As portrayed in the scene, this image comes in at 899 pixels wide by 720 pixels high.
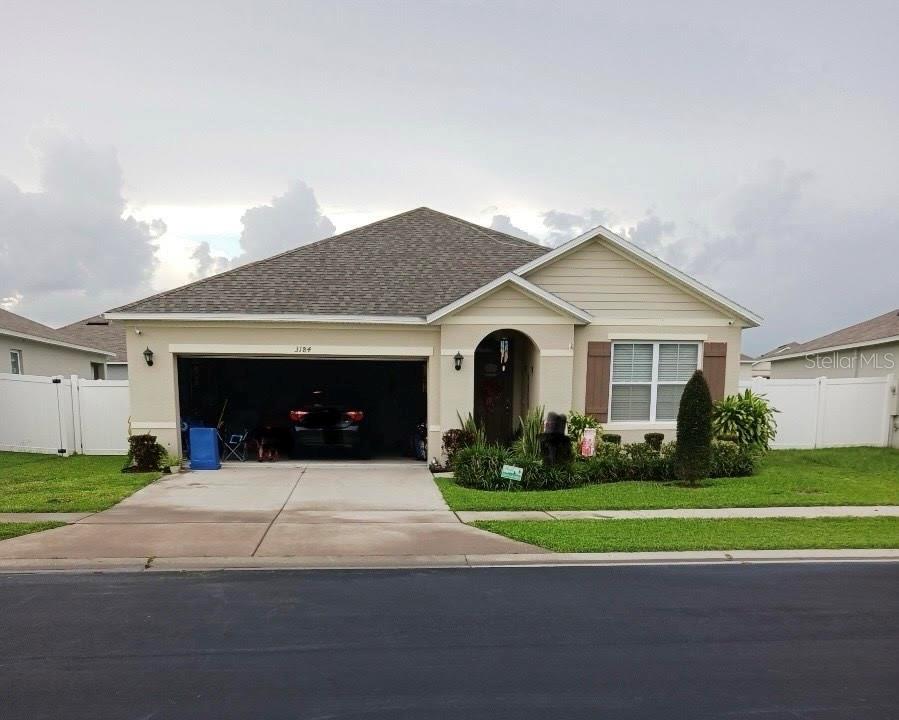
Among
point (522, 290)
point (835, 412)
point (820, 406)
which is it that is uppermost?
point (522, 290)

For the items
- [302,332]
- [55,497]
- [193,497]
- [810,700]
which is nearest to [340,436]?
[302,332]

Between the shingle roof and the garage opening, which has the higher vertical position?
the shingle roof

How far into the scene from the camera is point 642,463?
11.8m

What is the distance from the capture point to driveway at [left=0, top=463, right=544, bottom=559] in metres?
7.04

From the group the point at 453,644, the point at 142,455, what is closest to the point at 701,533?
the point at 453,644

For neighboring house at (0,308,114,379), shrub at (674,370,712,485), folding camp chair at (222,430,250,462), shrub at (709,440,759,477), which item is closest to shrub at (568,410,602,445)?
shrub at (674,370,712,485)

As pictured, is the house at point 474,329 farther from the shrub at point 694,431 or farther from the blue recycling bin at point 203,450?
the shrub at point 694,431

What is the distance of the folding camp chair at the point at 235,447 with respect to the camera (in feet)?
44.1

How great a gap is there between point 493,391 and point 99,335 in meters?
22.2

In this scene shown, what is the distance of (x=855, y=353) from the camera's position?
62.1 feet

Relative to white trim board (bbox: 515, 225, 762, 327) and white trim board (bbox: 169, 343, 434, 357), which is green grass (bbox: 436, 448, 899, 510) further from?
white trim board (bbox: 515, 225, 762, 327)

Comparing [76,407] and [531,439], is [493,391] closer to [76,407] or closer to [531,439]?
[531,439]

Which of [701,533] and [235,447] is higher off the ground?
[701,533]

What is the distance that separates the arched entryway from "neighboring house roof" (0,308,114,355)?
49.1ft
